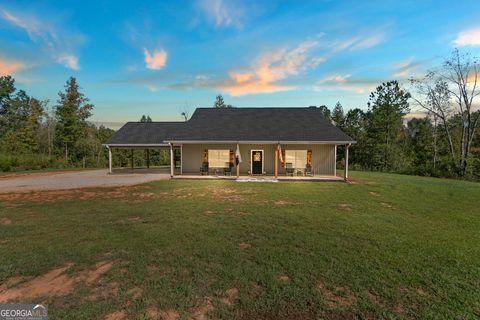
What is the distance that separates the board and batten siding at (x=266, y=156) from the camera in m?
18.1

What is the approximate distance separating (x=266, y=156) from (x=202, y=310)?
15.8 meters

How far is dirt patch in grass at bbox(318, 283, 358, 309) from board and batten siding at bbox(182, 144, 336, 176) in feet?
48.6

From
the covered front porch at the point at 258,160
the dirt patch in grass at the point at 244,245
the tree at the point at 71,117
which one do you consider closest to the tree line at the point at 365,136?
the tree at the point at 71,117

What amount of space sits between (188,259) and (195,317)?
156cm

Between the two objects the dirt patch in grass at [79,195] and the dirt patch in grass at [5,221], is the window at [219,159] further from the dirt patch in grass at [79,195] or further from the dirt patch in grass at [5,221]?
the dirt patch in grass at [5,221]

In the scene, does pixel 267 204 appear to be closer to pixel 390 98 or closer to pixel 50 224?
pixel 50 224

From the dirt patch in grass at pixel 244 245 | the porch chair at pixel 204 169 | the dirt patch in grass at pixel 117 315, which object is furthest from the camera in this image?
the porch chair at pixel 204 169

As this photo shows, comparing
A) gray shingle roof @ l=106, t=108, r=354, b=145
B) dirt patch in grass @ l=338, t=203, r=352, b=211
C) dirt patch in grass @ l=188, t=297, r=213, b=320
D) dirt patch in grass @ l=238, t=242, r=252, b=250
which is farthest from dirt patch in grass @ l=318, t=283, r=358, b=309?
gray shingle roof @ l=106, t=108, r=354, b=145

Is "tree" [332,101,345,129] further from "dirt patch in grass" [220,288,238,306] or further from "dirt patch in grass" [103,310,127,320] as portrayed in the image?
"dirt patch in grass" [103,310,127,320]

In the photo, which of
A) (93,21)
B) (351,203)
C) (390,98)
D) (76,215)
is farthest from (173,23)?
(390,98)

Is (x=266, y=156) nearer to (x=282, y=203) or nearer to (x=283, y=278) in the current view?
(x=282, y=203)

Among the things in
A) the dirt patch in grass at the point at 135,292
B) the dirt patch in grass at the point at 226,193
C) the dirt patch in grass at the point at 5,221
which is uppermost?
the dirt patch in grass at the point at 226,193

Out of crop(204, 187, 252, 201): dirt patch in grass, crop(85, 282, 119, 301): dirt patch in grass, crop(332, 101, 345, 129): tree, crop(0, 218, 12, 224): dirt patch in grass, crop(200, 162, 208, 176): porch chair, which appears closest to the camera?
crop(85, 282, 119, 301): dirt patch in grass

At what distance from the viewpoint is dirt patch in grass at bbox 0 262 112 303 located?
338 cm
